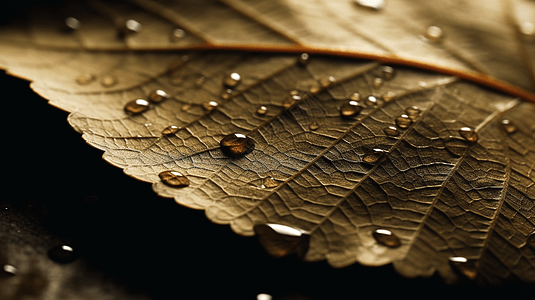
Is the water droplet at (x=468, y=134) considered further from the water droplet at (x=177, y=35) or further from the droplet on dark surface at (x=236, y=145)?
the water droplet at (x=177, y=35)

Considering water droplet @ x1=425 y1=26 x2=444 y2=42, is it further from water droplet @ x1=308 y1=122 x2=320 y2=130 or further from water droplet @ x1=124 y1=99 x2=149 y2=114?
water droplet @ x1=124 y1=99 x2=149 y2=114

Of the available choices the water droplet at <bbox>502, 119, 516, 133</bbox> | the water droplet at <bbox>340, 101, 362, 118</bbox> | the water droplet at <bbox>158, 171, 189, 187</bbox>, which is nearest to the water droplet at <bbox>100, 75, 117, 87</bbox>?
the water droplet at <bbox>158, 171, 189, 187</bbox>

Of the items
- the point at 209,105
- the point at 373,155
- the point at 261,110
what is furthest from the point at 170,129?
the point at 373,155

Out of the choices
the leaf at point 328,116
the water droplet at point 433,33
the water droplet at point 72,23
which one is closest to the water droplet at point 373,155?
the leaf at point 328,116

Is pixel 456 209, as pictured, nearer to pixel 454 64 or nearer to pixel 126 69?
pixel 454 64

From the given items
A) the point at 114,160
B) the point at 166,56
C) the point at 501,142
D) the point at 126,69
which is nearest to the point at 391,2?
the point at 501,142
